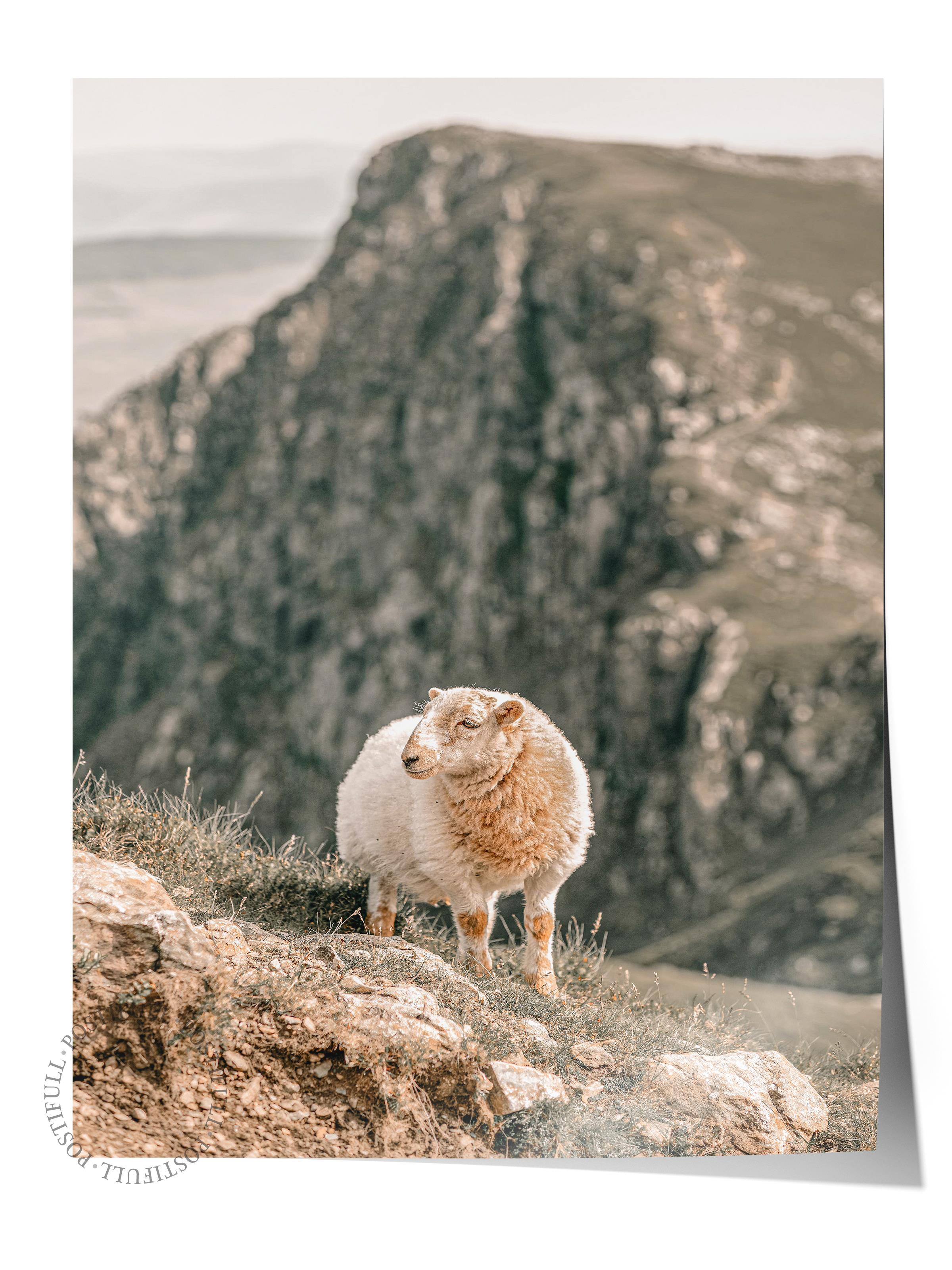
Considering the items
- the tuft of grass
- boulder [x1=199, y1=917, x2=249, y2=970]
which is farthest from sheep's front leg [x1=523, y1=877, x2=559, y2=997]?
boulder [x1=199, y1=917, x2=249, y2=970]

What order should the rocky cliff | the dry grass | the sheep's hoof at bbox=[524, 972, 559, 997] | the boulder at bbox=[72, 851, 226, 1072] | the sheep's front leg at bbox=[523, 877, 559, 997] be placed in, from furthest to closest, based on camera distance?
the rocky cliff → the sheep's hoof at bbox=[524, 972, 559, 997] → the sheep's front leg at bbox=[523, 877, 559, 997] → the dry grass → the boulder at bbox=[72, 851, 226, 1072]

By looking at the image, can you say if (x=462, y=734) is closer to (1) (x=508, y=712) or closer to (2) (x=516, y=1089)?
(1) (x=508, y=712)

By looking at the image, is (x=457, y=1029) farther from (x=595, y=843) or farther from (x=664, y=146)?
(x=664, y=146)

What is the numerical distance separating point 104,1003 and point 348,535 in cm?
9662

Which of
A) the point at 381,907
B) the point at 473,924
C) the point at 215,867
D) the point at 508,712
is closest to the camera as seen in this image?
the point at 508,712

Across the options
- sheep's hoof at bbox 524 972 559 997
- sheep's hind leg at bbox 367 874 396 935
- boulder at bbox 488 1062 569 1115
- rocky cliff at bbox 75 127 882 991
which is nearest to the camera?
boulder at bbox 488 1062 569 1115

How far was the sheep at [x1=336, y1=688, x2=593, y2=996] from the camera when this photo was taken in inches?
278

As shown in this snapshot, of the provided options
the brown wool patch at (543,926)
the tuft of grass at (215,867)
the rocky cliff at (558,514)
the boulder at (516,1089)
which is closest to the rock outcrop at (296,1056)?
the boulder at (516,1089)

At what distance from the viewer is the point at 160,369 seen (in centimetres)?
12106

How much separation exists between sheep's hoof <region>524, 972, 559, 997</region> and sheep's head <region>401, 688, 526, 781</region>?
156 centimetres

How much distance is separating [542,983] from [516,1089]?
2.46 ft

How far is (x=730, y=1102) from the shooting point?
7445 mm

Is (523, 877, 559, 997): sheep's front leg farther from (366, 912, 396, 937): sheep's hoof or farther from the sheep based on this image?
(366, 912, 396, 937): sheep's hoof

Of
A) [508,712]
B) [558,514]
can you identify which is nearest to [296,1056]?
[508,712]
